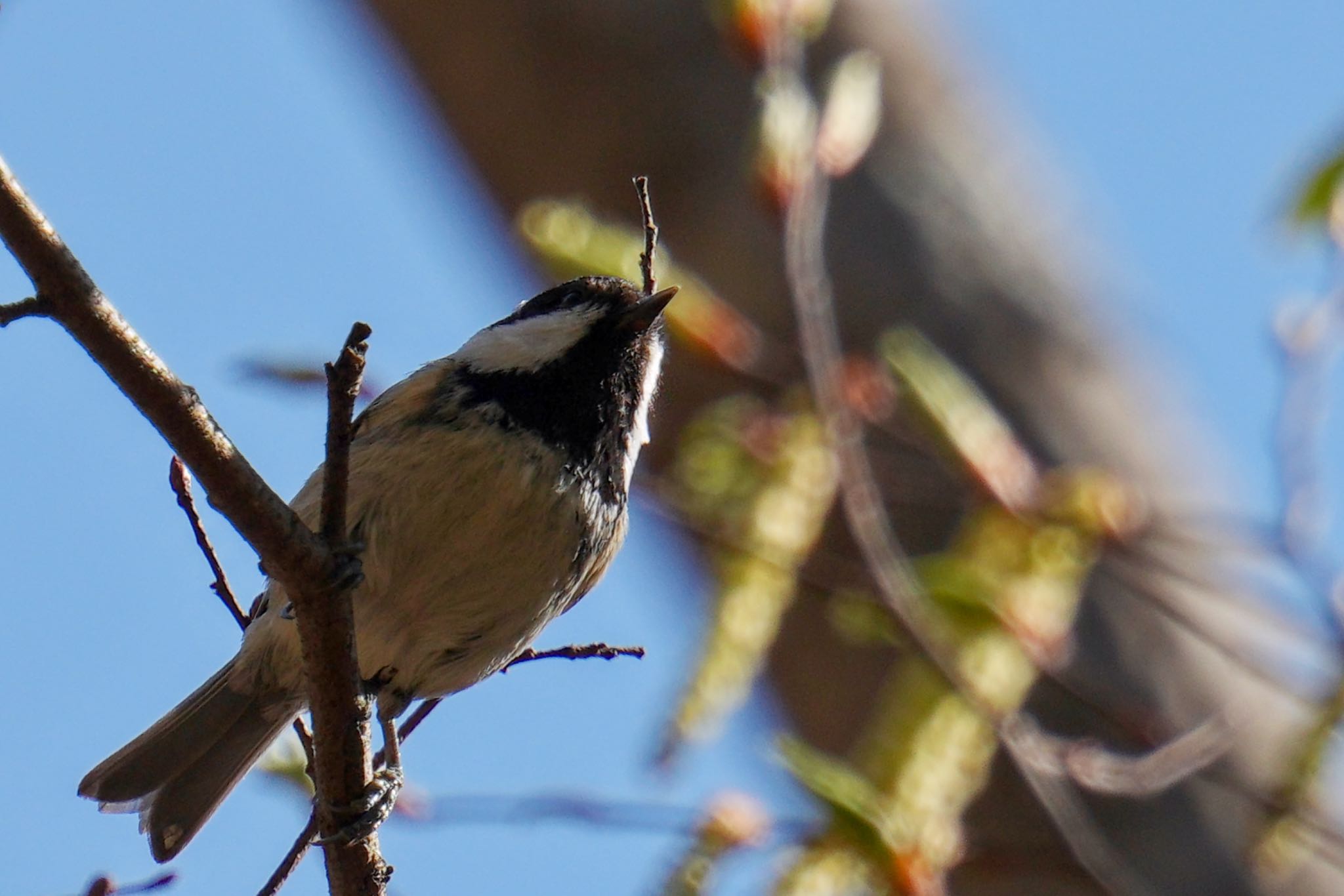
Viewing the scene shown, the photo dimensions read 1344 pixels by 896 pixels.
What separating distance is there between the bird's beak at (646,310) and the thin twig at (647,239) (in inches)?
1.6

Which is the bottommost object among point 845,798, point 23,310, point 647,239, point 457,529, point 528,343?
point 845,798

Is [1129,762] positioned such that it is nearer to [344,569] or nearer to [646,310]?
[646,310]

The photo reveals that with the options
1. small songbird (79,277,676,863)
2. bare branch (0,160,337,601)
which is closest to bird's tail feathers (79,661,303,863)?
small songbird (79,277,676,863)

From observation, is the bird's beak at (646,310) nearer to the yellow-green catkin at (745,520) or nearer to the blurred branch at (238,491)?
the yellow-green catkin at (745,520)

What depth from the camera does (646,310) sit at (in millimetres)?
2484

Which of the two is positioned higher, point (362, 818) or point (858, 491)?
point (858, 491)

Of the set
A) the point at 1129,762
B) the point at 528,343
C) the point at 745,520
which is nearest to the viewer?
the point at 745,520

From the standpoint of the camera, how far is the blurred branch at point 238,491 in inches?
62.7

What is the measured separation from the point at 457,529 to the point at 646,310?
48 cm

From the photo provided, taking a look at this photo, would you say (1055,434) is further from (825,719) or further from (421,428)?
(421,428)

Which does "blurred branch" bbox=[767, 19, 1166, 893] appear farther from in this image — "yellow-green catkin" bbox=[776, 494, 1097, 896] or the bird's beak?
→ the bird's beak

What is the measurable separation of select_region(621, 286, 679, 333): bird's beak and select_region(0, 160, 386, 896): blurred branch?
0.80 meters

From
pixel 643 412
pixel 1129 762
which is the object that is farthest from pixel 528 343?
pixel 1129 762

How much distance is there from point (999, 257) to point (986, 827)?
5.07 feet
